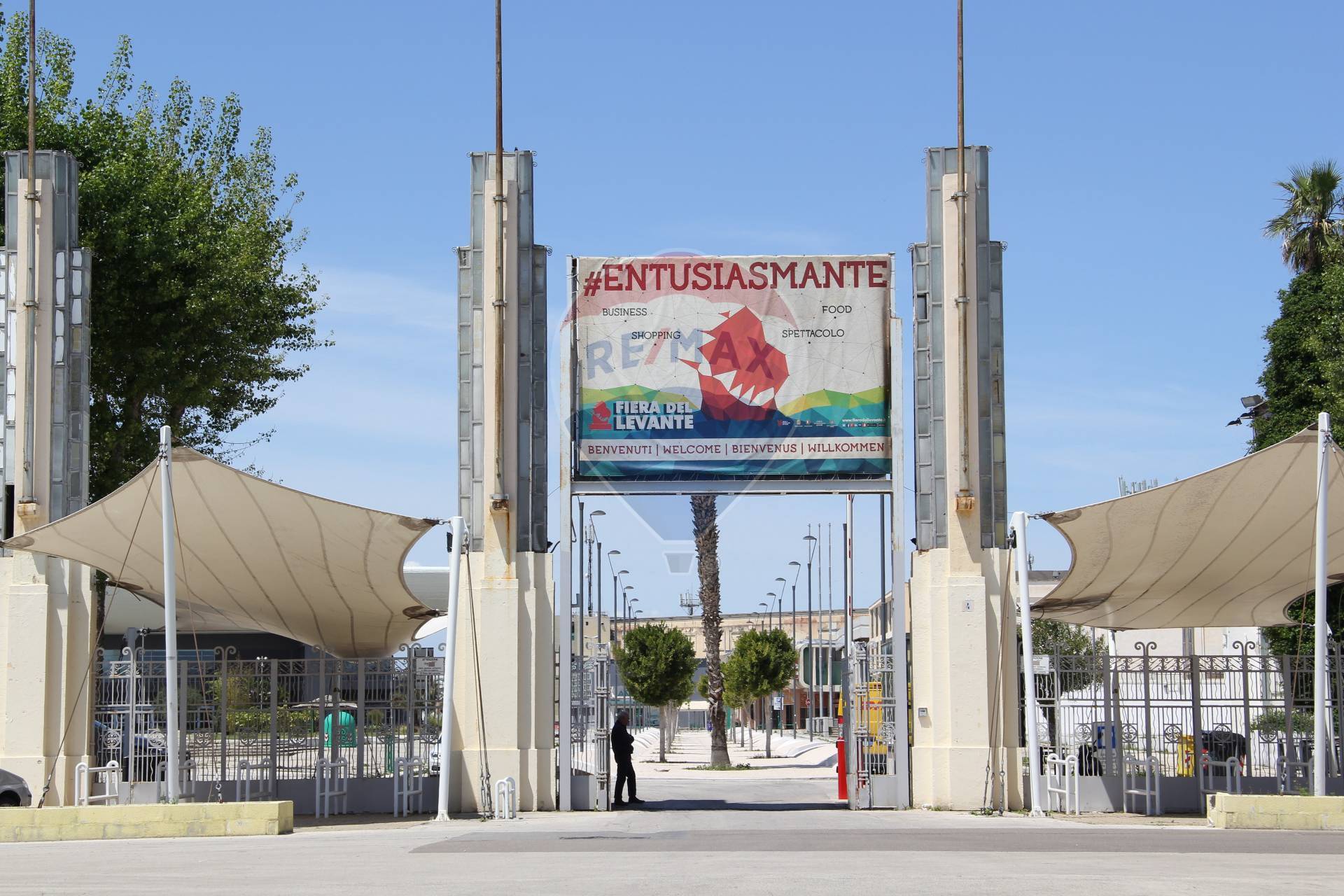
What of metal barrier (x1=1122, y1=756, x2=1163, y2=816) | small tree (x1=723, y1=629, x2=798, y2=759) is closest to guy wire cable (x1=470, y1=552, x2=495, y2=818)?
metal barrier (x1=1122, y1=756, x2=1163, y2=816)

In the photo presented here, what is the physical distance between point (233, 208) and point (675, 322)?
53.5ft

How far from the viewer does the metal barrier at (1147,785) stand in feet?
67.1

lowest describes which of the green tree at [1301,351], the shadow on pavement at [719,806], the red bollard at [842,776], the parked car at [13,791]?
the shadow on pavement at [719,806]

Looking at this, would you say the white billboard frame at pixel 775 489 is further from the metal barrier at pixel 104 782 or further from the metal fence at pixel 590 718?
the metal barrier at pixel 104 782

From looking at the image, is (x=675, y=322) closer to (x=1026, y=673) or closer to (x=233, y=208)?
(x=1026, y=673)

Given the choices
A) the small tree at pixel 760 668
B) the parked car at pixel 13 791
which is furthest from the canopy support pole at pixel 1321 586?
the small tree at pixel 760 668

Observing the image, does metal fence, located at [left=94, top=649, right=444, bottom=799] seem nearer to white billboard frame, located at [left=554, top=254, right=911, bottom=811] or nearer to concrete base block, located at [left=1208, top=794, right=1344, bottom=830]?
white billboard frame, located at [left=554, top=254, right=911, bottom=811]

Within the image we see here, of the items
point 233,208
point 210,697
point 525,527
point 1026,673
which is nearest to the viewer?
point 1026,673

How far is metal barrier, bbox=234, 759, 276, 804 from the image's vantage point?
2175cm

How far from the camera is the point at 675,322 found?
21328mm

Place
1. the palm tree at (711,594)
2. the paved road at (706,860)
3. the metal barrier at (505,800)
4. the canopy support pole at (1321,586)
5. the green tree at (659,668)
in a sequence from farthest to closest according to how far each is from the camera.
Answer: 1. the green tree at (659,668)
2. the palm tree at (711,594)
3. the metal barrier at (505,800)
4. the canopy support pole at (1321,586)
5. the paved road at (706,860)

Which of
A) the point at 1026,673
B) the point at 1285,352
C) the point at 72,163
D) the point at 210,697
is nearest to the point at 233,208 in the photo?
the point at 72,163

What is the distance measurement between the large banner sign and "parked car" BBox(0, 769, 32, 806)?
29.1 ft

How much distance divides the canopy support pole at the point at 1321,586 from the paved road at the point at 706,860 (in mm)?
1500
